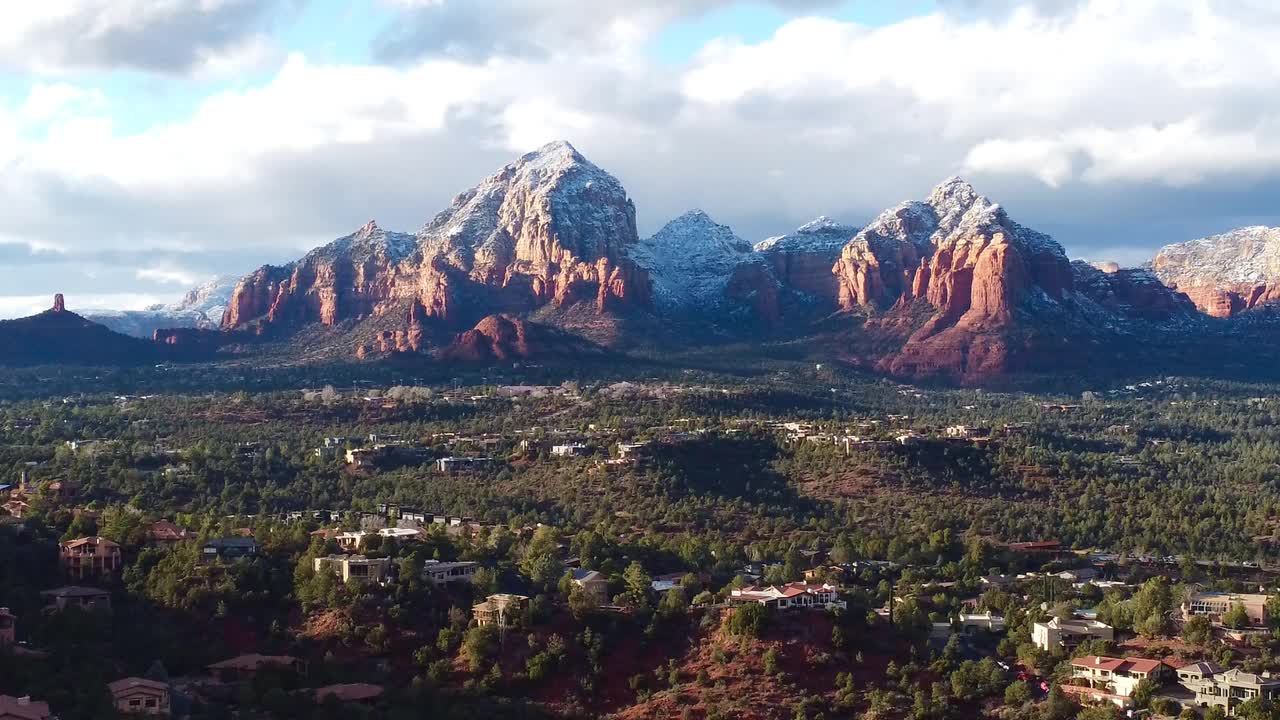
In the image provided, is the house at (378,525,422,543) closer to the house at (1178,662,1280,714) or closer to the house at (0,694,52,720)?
the house at (0,694,52,720)

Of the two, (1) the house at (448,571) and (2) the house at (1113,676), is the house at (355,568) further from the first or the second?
(2) the house at (1113,676)

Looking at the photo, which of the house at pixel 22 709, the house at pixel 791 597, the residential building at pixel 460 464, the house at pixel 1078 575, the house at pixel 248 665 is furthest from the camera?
the residential building at pixel 460 464

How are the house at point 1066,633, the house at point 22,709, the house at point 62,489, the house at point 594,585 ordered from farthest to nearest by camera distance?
1. the house at point 62,489
2. the house at point 594,585
3. the house at point 1066,633
4. the house at point 22,709

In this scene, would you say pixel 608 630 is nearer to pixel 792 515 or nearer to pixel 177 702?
pixel 177 702

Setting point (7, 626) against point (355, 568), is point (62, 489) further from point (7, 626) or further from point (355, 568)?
point (7, 626)

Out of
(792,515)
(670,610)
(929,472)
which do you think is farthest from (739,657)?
(929,472)

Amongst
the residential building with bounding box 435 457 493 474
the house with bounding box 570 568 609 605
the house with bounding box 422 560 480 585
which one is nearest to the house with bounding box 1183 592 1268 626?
the house with bounding box 570 568 609 605

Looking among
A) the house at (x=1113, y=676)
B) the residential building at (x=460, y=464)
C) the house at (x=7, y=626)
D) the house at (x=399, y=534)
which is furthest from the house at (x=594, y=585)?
the residential building at (x=460, y=464)
